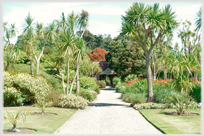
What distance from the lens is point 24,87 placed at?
13961 mm

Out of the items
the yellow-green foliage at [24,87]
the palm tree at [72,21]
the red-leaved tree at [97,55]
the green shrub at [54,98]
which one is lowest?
the green shrub at [54,98]

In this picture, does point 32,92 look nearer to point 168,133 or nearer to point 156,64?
point 168,133

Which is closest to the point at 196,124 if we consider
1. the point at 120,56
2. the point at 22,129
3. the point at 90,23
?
the point at 22,129

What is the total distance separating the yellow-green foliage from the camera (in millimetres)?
13633

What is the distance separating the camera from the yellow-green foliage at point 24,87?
13.6 m

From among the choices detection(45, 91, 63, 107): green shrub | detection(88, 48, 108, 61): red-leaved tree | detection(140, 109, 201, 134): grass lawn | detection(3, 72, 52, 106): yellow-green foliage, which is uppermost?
detection(88, 48, 108, 61): red-leaved tree

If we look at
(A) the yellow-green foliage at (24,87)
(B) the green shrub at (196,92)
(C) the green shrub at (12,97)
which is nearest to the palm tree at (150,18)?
(B) the green shrub at (196,92)

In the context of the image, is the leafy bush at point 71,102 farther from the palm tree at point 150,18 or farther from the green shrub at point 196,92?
the green shrub at point 196,92

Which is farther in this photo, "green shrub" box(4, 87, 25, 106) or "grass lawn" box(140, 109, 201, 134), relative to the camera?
"green shrub" box(4, 87, 25, 106)

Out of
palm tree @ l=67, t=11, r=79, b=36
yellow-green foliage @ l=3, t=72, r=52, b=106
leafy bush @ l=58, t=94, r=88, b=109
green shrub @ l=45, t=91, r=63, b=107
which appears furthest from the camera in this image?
palm tree @ l=67, t=11, r=79, b=36

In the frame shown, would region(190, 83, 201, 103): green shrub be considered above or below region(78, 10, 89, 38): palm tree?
below

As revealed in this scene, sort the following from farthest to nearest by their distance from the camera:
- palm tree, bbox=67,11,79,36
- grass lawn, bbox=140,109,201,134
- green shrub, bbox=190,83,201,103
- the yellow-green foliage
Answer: palm tree, bbox=67,11,79,36 → green shrub, bbox=190,83,201,103 → the yellow-green foliage → grass lawn, bbox=140,109,201,134

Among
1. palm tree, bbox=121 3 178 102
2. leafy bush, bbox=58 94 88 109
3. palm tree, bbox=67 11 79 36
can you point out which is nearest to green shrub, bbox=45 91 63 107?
leafy bush, bbox=58 94 88 109

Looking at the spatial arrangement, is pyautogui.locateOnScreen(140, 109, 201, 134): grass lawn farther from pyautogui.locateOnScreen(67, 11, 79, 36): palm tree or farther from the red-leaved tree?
the red-leaved tree
